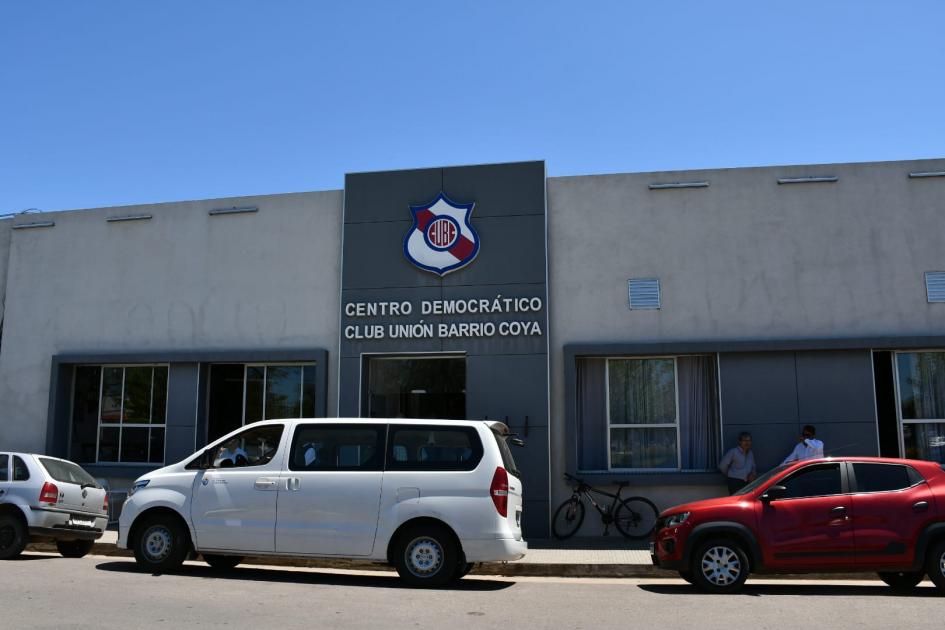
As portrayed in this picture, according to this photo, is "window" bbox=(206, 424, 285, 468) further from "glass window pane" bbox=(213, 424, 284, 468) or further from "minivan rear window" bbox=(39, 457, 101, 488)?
"minivan rear window" bbox=(39, 457, 101, 488)

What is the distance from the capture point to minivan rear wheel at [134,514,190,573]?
10.5 metres

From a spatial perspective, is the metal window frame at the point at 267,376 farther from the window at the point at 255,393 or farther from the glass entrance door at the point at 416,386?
the glass entrance door at the point at 416,386

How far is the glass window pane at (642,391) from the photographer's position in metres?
15.1

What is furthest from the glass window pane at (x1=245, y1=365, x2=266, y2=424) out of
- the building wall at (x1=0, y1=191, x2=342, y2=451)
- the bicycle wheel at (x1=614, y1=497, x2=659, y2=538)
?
the bicycle wheel at (x1=614, y1=497, x2=659, y2=538)

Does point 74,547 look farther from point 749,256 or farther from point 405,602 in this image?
point 749,256

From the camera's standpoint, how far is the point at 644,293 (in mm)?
15133

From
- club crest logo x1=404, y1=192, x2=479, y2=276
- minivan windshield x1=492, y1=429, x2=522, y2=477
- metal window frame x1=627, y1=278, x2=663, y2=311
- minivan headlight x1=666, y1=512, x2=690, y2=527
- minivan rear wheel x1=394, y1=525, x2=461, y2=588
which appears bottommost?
minivan rear wheel x1=394, y1=525, x2=461, y2=588

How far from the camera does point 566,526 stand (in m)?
14.5

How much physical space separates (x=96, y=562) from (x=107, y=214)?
7974 mm

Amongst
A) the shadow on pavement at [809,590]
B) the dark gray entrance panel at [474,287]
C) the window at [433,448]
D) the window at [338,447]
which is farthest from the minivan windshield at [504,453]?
the dark gray entrance panel at [474,287]

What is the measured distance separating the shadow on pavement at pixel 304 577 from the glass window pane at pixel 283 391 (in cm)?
528

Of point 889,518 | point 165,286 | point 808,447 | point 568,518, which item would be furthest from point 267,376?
point 889,518

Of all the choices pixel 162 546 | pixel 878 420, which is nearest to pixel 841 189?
pixel 878 420

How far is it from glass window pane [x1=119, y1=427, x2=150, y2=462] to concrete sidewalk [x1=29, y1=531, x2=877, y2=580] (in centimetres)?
360
